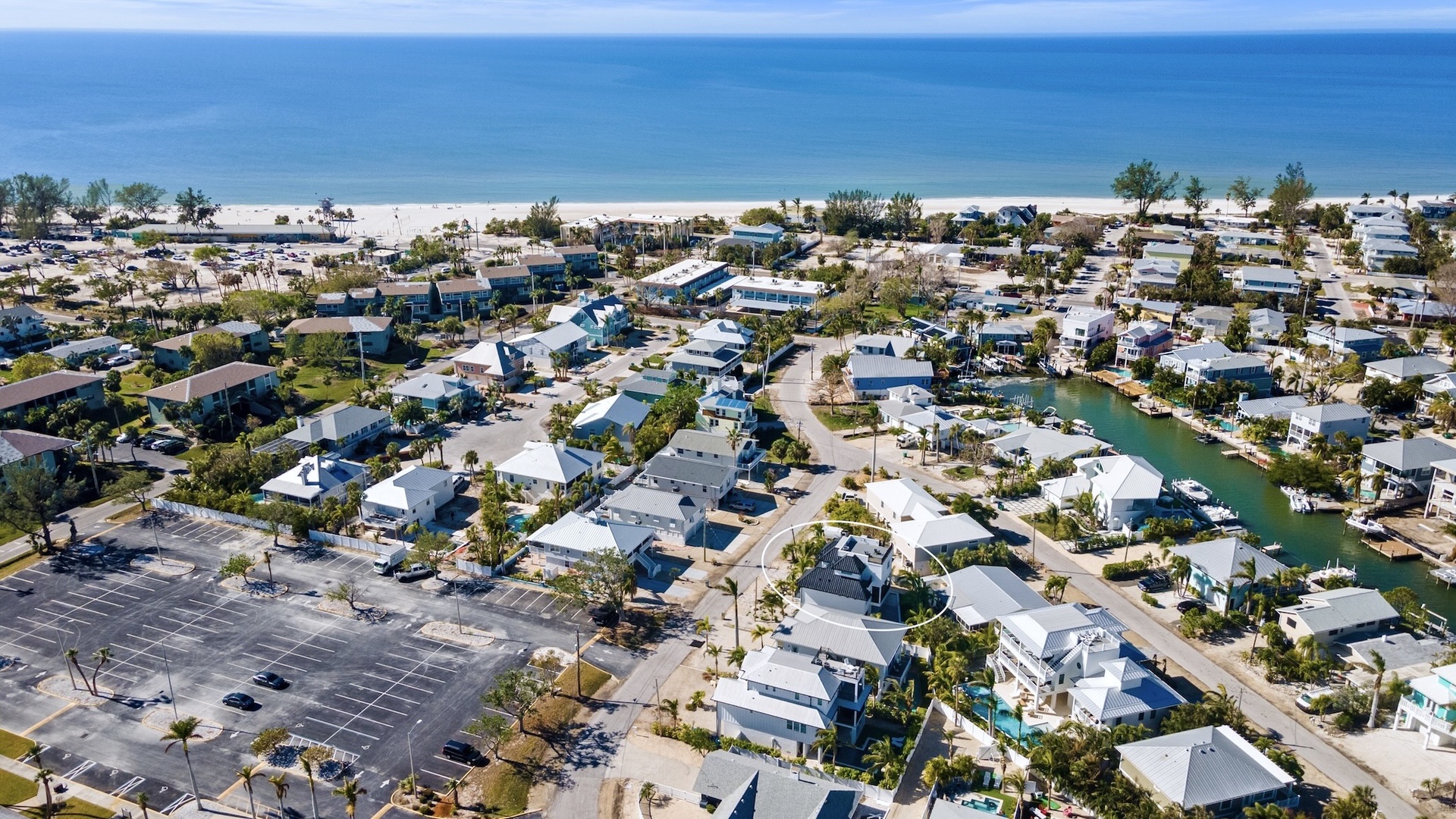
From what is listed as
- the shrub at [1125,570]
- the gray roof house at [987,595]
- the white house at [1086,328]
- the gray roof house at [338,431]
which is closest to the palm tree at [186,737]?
the gray roof house at [338,431]

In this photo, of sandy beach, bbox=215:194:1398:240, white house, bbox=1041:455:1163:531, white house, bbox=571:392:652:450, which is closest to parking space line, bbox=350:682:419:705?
white house, bbox=571:392:652:450

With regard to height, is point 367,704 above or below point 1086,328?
below

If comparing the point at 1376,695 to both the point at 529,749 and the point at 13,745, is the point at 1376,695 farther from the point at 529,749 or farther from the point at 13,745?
the point at 13,745

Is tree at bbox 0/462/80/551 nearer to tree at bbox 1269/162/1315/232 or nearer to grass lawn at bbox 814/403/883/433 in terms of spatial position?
grass lawn at bbox 814/403/883/433

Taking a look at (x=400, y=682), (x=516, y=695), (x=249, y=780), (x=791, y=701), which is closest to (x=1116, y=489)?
(x=791, y=701)

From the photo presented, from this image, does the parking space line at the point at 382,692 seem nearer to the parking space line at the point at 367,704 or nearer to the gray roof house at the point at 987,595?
the parking space line at the point at 367,704

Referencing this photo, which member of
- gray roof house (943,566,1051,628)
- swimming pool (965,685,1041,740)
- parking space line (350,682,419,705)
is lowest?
swimming pool (965,685,1041,740)
